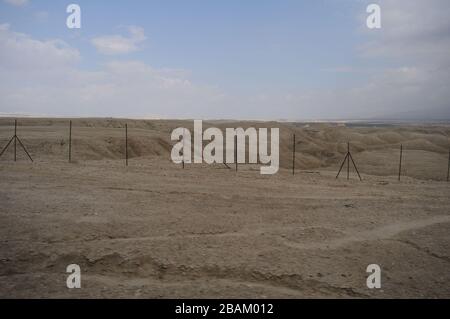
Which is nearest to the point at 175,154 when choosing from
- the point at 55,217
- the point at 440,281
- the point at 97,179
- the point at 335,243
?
the point at 97,179

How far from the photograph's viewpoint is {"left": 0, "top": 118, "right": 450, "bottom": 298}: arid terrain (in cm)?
572

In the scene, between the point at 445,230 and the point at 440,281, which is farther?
the point at 445,230

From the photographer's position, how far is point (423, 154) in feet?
103

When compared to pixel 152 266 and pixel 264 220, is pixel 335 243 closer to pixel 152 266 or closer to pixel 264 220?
pixel 264 220

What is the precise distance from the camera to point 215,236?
7.64 metres

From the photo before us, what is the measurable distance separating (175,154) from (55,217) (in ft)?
62.3

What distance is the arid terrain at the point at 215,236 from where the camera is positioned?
18.8 feet

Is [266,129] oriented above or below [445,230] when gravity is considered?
above

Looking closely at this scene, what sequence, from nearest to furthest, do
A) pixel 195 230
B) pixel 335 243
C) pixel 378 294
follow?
pixel 378 294 < pixel 335 243 < pixel 195 230
